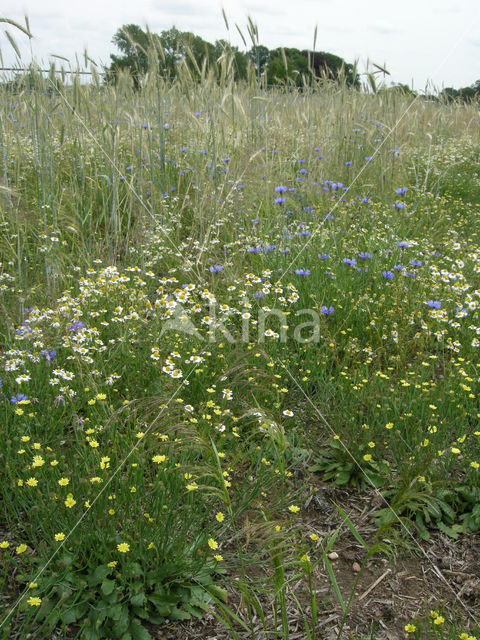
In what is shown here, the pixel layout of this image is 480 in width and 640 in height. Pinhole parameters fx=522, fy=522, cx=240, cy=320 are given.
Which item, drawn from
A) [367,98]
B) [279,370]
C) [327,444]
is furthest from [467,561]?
[367,98]

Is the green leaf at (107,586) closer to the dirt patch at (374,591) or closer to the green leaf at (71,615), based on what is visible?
the green leaf at (71,615)

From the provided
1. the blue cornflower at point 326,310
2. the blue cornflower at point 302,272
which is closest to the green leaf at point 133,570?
the blue cornflower at point 326,310

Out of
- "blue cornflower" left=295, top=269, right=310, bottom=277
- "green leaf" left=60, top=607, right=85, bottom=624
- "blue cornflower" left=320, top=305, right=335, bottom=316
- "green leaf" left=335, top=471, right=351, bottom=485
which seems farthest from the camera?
"blue cornflower" left=295, top=269, right=310, bottom=277

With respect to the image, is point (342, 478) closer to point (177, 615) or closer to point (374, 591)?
point (374, 591)

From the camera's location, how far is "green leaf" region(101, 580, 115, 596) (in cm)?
147

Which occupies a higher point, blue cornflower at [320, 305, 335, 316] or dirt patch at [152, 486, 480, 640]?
blue cornflower at [320, 305, 335, 316]

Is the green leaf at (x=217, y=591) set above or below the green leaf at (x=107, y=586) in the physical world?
below

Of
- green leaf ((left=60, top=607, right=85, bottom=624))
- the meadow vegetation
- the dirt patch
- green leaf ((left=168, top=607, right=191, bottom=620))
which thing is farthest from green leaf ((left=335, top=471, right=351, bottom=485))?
green leaf ((left=60, top=607, right=85, bottom=624))

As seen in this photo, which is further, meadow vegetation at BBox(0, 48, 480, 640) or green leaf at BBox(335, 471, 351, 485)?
green leaf at BBox(335, 471, 351, 485)

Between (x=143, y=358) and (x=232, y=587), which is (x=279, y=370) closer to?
(x=143, y=358)

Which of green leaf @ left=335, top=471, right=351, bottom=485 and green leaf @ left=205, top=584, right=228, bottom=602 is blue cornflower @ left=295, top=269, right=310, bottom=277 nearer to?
green leaf @ left=335, top=471, right=351, bottom=485

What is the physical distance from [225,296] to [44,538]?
6.19 ft

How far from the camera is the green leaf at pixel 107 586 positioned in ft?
4.83

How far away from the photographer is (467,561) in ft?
5.99
